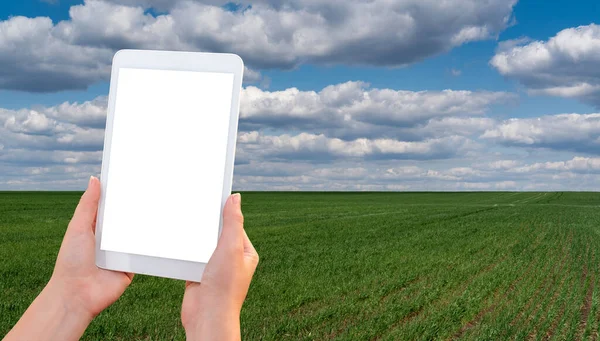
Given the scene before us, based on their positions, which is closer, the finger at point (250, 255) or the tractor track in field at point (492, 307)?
the finger at point (250, 255)

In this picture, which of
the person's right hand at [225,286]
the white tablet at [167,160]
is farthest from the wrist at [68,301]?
the person's right hand at [225,286]

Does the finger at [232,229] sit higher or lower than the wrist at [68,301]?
higher

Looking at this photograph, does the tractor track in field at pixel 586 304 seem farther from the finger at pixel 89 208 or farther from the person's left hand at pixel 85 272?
the finger at pixel 89 208

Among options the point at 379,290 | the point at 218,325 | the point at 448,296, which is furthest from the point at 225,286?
the point at 448,296

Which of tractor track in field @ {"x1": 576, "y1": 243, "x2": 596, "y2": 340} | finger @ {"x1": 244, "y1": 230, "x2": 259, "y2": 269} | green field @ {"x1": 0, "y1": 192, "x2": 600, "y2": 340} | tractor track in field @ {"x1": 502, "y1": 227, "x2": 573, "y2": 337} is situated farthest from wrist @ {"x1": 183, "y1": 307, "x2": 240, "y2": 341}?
tractor track in field @ {"x1": 576, "y1": 243, "x2": 596, "y2": 340}

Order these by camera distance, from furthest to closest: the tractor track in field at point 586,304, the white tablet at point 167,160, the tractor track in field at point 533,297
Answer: the tractor track in field at point 533,297 → the tractor track in field at point 586,304 → the white tablet at point 167,160

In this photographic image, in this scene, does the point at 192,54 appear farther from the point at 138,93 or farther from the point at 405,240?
the point at 405,240
